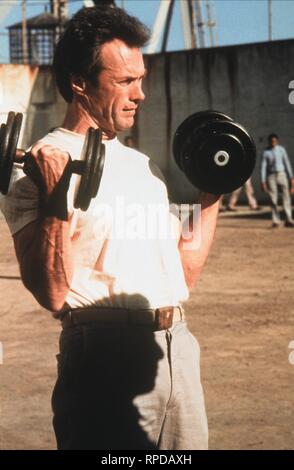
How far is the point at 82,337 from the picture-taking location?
103 inches

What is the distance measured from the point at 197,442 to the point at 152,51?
2042 cm

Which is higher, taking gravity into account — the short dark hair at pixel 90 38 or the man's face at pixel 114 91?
the short dark hair at pixel 90 38

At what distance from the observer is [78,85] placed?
276cm

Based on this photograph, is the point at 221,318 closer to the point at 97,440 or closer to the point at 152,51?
the point at 97,440

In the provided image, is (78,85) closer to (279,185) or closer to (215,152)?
(215,152)

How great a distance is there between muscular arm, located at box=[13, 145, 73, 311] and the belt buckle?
32 centimetres

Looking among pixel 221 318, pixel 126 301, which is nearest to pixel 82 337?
pixel 126 301

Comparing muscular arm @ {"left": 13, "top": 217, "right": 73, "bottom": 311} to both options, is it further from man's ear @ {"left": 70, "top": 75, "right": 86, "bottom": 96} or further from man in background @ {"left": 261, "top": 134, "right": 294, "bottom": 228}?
man in background @ {"left": 261, "top": 134, "right": 294, "bottom": 228}

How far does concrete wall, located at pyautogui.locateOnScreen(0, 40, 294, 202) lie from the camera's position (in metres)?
20.0

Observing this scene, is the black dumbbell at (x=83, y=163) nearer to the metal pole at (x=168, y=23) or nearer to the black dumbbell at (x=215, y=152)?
the black dumbbell at (x=215, y=152)

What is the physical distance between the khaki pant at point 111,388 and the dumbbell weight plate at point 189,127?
24.5 inches

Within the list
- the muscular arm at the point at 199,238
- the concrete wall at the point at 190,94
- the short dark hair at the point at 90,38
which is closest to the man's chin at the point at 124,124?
the short dark hair at the point at 90,38

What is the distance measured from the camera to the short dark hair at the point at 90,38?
8.89 feet

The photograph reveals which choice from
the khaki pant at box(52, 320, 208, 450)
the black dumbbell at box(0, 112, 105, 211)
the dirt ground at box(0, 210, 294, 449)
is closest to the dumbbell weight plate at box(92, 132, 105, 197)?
the black dumbbell at box(0, 112, 105, 211)
